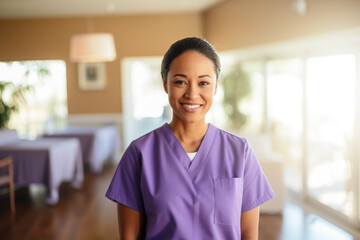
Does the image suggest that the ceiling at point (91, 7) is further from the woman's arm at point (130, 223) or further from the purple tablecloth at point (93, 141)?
the woman's arm at point (130, 223)

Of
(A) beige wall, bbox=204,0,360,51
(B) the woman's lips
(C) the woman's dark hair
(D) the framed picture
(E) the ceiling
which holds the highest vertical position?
(E) the ceiling

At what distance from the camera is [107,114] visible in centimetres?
749

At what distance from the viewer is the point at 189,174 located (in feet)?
3.30

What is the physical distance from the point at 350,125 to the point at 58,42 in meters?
5.74

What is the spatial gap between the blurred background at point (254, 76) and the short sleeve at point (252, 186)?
2.52m

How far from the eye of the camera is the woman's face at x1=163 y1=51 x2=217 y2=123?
0.97 m

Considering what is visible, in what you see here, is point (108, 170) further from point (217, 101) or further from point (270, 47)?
point (270, 47)

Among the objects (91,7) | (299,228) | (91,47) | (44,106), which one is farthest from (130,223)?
(44,106)

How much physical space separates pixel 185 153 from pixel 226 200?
0.58 ft

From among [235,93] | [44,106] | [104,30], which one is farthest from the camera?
[44,106]

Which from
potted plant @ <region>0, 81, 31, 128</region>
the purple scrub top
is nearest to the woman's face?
the purple scrub top

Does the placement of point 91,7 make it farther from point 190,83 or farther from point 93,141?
point 190,83

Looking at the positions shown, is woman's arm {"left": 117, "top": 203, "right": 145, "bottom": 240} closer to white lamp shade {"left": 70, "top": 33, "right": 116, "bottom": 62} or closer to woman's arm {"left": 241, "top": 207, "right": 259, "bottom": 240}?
woman's arm {"left": 241, "top": 207, "right": 259, "bottom": 240}

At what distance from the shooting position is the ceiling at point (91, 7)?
614 centimetres
